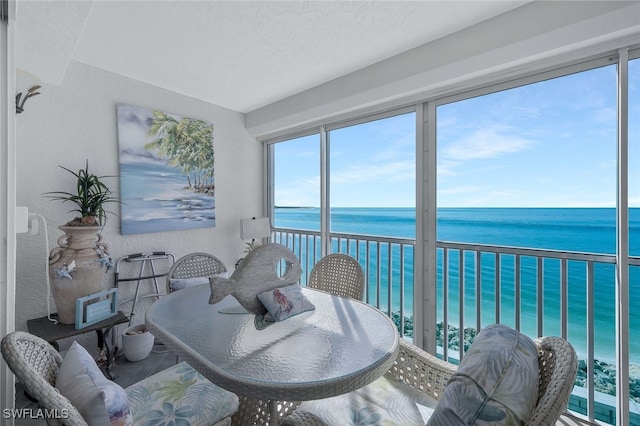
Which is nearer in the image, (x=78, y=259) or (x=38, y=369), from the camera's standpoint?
(x=38, y=369)

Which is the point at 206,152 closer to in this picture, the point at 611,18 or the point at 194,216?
the point at 194,216

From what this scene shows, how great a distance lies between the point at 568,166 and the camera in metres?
2.00

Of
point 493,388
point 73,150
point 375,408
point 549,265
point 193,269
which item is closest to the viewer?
point 493,388

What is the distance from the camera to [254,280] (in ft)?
5.00

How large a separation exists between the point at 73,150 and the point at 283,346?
2.65 m

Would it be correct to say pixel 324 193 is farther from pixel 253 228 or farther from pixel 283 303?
pixel 283 303

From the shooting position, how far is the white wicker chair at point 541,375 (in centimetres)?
66

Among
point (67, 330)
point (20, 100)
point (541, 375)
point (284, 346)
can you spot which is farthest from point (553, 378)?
point (20, 100)

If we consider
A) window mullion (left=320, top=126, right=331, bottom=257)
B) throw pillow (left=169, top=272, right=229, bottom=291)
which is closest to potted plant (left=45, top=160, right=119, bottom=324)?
throw pillow (left=169, top=272, right=229, bottom=291)

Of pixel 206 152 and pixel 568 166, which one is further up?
pixel 206 152

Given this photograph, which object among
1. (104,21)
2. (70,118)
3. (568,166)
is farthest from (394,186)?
(70,118)

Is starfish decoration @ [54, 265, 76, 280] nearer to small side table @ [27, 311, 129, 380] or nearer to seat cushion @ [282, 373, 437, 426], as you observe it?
small side table @ [27, 311, 129, 380]

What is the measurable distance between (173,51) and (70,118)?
3.68 ft

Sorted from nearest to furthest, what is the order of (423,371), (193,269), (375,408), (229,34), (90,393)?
(90,393) < (375,408) < (423,371) < (229,34) < (193,269)
